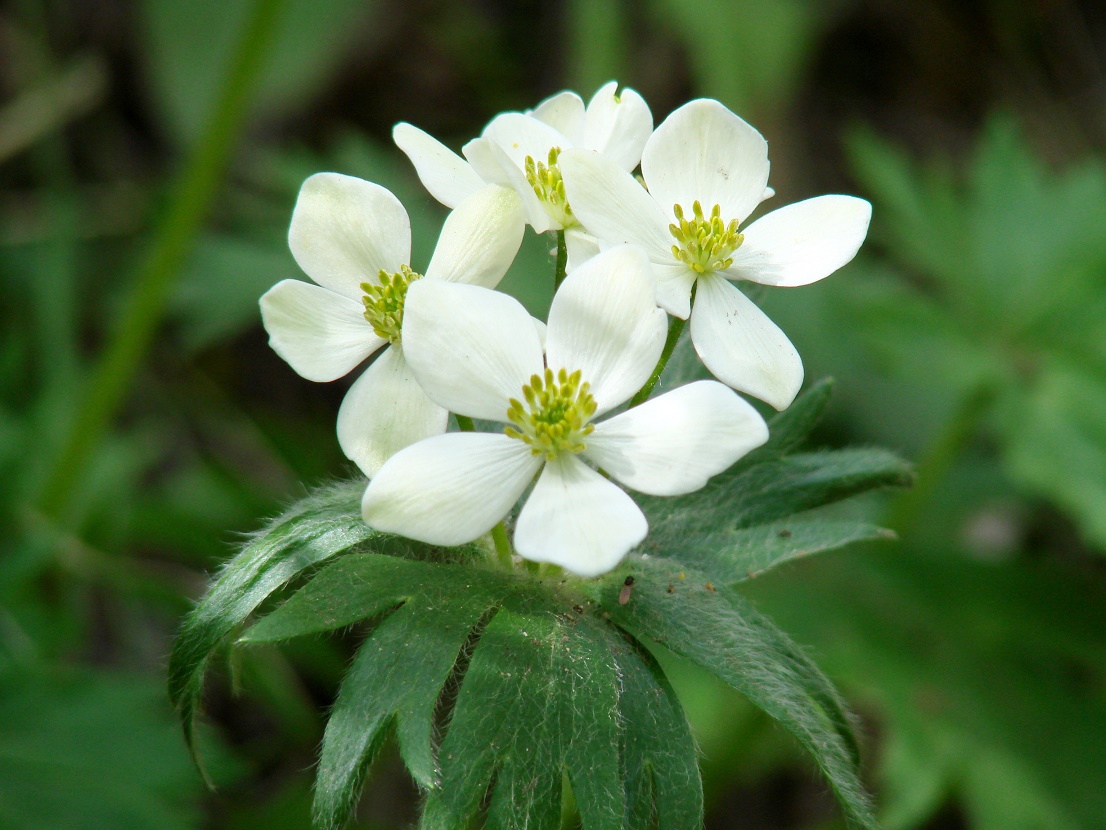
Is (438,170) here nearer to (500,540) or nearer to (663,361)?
(663,361)

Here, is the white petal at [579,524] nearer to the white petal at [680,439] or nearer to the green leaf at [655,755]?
the white petal at [680,439]

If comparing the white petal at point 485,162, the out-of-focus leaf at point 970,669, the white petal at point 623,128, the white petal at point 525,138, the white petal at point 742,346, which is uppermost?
the white petal at point 623,128

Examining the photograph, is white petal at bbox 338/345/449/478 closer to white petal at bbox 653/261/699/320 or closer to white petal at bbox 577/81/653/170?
white petal at bbox 653/261/699/320

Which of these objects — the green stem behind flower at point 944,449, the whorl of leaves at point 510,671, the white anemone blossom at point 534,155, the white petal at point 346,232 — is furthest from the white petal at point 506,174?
the green stem behind flower at point 944,449

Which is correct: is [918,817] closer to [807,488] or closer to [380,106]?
[807,488]

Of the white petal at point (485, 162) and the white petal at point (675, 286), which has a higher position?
the white petal at point (485, 162)

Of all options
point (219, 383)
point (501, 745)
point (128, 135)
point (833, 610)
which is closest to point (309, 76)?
point (128, 135)

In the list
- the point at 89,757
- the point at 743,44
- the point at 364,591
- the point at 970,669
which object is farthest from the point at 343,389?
the point at 364,591
